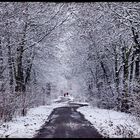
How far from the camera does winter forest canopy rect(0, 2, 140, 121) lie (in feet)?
64.0

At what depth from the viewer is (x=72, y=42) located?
37.8m

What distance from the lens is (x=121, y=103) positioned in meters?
28.2

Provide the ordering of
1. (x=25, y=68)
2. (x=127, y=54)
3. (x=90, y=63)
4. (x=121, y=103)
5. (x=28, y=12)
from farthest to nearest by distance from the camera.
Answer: (x=90, y=63) → (x=25, y=68) → (x=121, y=103) → (x=127, y=54) → (x=28, y=12)

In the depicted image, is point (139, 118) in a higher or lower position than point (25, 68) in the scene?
lower

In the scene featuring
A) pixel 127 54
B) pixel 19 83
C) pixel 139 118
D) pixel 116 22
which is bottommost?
pixel 139 118

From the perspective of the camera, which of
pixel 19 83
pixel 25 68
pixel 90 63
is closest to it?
pixel 19 83

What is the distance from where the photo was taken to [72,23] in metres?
28.7

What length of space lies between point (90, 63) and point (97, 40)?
7.92 m

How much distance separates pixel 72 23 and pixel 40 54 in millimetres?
5325

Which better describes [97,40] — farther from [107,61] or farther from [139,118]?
[139,118]

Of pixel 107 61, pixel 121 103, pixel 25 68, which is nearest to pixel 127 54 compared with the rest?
pixel 121 103

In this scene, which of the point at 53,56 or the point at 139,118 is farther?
the point at 53,56

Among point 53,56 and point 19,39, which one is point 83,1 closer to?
point 19,39

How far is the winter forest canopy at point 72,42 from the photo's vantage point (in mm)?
19516
